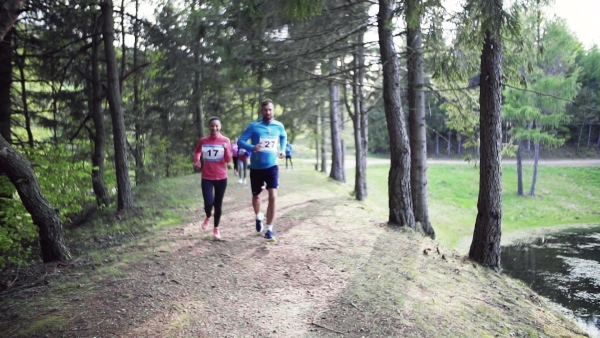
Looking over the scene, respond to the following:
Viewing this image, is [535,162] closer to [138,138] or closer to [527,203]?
[527,203]

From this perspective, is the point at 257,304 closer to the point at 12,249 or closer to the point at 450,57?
the point at 450,57

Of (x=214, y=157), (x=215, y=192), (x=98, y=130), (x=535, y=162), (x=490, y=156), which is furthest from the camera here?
(x=535, y=162)

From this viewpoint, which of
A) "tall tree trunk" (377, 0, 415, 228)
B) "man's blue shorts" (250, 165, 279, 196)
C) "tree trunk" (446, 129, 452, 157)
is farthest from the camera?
"tree trunk" (446, 129, 452, 157)

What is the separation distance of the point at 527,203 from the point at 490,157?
7.96 m

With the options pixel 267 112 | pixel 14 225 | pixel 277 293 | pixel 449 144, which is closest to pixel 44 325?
pixel 277 293

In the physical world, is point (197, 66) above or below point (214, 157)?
above

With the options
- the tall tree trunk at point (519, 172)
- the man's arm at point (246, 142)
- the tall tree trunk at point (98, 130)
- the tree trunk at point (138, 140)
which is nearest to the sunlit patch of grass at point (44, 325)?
the man's arm at point (246, 142)

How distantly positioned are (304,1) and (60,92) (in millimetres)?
10815

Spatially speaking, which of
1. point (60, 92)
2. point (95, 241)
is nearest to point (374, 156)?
point (60, 92)

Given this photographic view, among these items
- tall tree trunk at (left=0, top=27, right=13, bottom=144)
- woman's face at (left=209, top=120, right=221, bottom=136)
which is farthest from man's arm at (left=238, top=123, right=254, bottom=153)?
tall tree trunk at (left=0, top=27, right=13, bottom=144)

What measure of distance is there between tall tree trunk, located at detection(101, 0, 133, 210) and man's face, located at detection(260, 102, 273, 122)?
486 centimetres

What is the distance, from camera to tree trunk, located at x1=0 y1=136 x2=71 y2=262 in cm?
500

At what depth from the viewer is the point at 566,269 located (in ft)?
24.8

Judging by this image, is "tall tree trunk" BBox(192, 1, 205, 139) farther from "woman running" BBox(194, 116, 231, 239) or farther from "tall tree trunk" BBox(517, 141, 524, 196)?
"tall tree trunk" BBox(517, 141, 524, 196)
